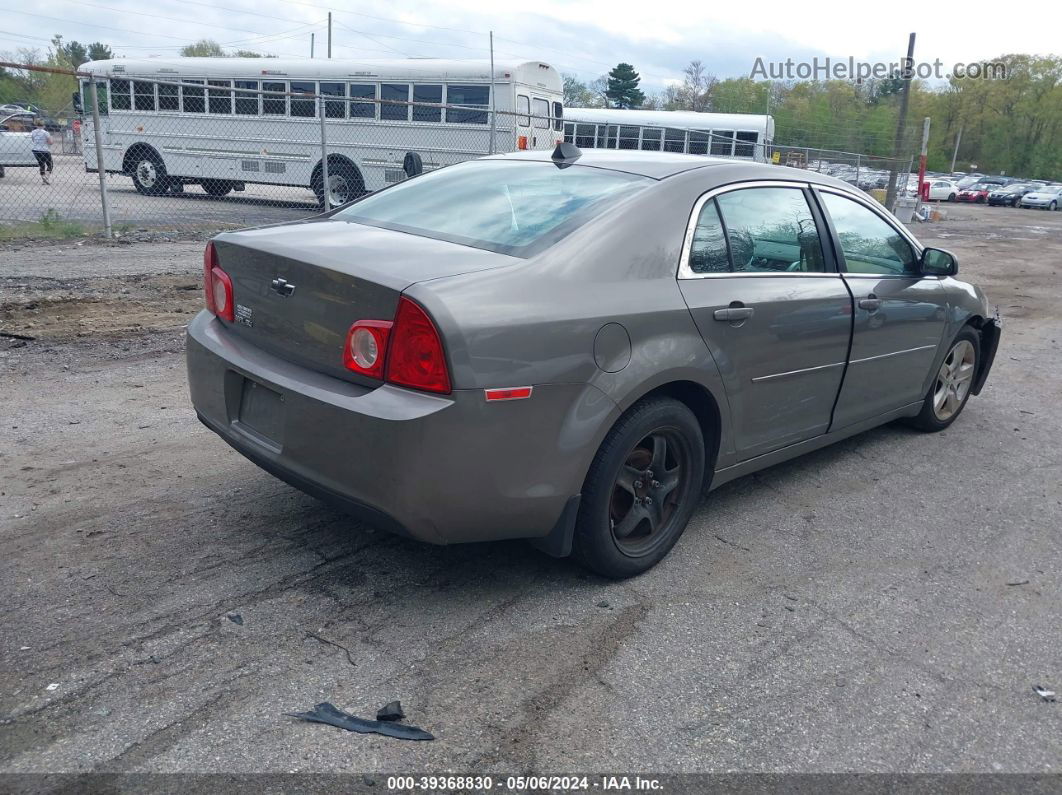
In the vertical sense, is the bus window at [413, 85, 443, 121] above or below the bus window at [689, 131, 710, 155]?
above

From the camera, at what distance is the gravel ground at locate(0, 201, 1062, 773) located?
2.58 m

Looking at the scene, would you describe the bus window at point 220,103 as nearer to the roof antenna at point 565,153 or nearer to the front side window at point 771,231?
the roof antenna at point 565,153

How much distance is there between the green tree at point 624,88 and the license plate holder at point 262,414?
97422 mm

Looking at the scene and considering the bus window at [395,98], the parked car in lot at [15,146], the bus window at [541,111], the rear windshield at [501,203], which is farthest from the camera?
the parked car in lot at [15,146]

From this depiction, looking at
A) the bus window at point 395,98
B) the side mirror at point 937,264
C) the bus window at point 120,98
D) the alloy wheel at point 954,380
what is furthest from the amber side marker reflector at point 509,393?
the bus window at point 120,98

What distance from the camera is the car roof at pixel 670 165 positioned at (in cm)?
393

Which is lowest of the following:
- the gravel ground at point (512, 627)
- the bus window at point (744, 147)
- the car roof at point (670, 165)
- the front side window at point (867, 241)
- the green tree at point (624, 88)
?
the gravel ground at point (512, 627)

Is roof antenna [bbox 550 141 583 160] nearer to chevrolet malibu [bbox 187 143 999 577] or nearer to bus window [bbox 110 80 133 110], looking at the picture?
chevrolet malibu [bbox 187 143 999 577]

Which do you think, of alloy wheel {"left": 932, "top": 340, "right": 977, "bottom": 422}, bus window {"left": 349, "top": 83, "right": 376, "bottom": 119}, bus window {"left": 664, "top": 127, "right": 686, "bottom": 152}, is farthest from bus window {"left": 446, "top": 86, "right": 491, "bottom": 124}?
alloy wheel {"left": 932, "top": 340, "right": 977, "bottom": 422}

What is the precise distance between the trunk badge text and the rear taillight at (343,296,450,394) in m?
0.41

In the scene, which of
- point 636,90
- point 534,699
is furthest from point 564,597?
point 636,90

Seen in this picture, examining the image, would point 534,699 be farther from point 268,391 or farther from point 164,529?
point 164,529

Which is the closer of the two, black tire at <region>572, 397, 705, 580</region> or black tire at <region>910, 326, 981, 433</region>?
black tire at <region>572, 397, 705, 580</region>

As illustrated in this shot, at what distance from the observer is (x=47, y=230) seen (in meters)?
12.4
